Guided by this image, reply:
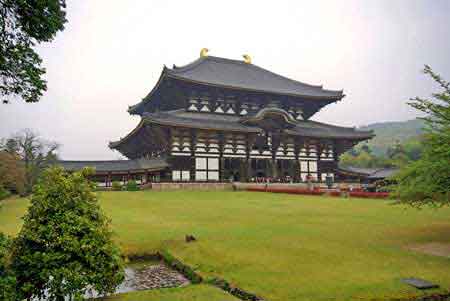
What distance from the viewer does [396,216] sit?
52.2 feet

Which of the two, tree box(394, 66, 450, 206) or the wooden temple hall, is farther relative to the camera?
the wooden temple hall

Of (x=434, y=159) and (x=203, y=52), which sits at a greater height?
(x=203, y=52)

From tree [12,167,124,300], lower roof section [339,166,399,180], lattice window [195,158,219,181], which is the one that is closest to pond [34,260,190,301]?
tree [12,167,124,300]

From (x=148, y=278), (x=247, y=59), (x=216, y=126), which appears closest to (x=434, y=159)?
(x=148, y=278)

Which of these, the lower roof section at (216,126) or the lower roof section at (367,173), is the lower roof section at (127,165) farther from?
A: the lower roof section at (367,173)

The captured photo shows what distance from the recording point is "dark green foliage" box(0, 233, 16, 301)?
5094mm

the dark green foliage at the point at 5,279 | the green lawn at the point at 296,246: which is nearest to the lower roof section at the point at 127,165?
the green lawn at the point at 296,246

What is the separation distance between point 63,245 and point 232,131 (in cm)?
2875

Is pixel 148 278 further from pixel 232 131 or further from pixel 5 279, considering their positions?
pixel 232 131

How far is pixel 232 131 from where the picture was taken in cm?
3416

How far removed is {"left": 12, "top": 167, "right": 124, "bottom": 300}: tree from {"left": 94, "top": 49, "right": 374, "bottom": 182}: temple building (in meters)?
24.8

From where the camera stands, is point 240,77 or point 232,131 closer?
point 232,131

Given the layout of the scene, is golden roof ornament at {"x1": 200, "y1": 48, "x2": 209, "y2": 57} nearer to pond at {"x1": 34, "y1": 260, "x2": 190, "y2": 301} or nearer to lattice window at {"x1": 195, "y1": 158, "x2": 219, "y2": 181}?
lattice window at {"x1": 195, "y1": 158, "x2": 219, "y2": 181}

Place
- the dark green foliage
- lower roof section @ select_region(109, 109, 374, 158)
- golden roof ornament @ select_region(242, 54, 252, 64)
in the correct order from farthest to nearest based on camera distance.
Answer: golden roof ornament @ select_region(242, 54, 252, 64)
lower roof section @ select_region(109, 109, 374, 158)
the dark green foliage
